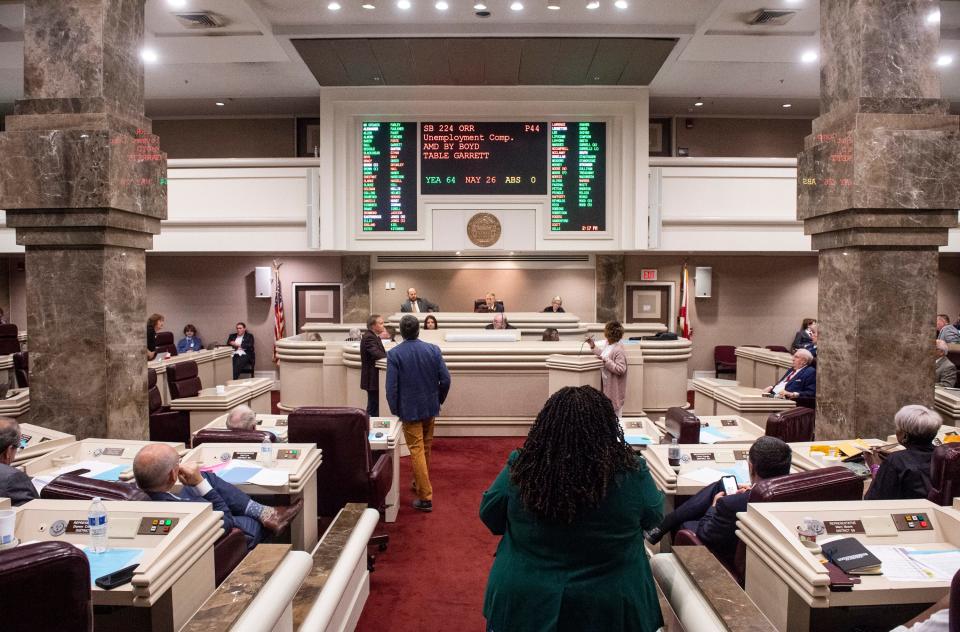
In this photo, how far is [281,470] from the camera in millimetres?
3273

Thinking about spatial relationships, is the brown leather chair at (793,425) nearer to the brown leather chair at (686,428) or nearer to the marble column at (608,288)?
the brown leather chair at (686,428)

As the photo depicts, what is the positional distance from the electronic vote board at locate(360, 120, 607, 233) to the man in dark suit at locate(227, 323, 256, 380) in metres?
3.35

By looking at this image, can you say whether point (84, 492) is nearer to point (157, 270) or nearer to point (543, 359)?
point (543, 359)

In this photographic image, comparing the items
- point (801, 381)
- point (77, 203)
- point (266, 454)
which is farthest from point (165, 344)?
point (801, 381)

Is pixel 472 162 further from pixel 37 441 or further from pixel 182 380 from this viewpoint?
pixel 37 441

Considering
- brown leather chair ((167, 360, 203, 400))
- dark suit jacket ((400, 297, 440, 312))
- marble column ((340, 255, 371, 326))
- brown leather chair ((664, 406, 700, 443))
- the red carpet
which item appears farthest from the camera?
marble column ((340, 255, 371, 326))

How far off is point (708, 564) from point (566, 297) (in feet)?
31.5

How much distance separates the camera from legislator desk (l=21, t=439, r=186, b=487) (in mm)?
3375

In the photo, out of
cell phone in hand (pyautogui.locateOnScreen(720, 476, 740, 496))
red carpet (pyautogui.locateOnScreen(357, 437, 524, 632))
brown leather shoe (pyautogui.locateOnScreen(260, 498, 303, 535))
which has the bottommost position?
red carpet (pyautogui.locateOnScreen(357, 437, 524, 632))

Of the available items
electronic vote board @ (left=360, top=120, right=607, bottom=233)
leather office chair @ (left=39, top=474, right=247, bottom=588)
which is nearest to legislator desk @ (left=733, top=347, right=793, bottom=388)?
electronic vote board @ (left=360, top=120, right=607, bottom=233)

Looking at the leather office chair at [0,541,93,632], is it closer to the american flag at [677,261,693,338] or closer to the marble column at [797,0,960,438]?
the marble column at [797,0,960,438]

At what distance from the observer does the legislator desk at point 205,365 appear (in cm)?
756

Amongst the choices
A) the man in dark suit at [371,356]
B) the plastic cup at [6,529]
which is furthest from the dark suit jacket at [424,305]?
the plastic cup at [6,529]

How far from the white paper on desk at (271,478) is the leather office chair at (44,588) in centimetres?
163
